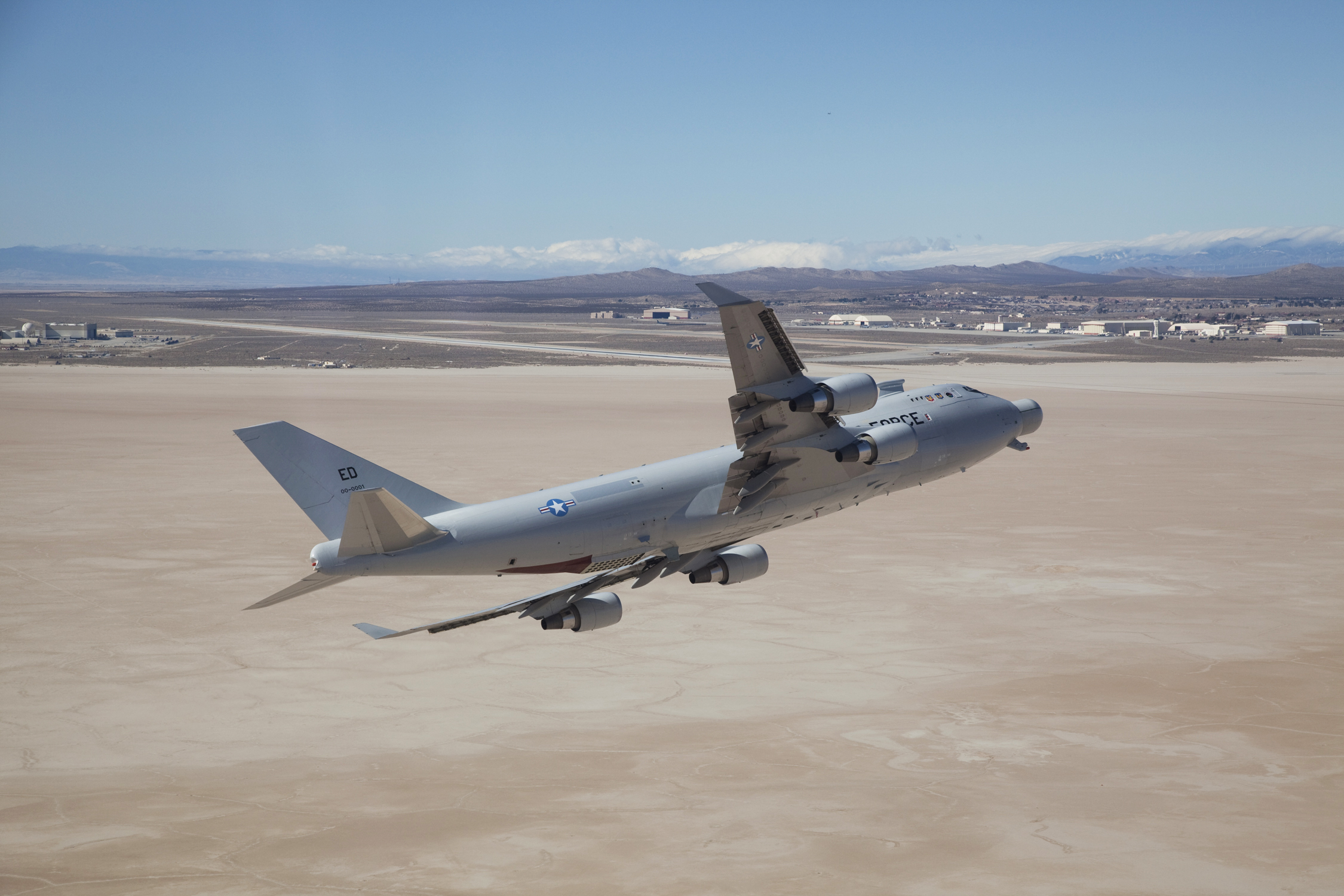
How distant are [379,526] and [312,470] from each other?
3.69 m

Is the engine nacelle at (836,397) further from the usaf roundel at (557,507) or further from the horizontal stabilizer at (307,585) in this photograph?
the horizontal stabilizer at (307,585)

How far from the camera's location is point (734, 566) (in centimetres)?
4009

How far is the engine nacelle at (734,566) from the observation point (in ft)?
132

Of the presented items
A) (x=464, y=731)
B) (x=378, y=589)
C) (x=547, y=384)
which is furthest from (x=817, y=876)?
(x=547, y=384)

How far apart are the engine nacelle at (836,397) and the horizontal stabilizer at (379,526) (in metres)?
11.8

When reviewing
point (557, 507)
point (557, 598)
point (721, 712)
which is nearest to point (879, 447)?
point (721, 712)

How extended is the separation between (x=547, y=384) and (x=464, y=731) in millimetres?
116220

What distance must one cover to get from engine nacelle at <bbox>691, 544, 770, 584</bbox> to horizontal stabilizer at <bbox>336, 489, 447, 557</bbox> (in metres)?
10.5

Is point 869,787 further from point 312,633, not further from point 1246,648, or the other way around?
point 312,633

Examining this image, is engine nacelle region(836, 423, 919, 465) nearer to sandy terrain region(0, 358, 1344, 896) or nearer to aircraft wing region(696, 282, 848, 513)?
aircraft wing region(696, 282, 848, 513)

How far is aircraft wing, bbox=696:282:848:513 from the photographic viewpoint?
3198cm

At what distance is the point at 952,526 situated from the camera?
2483 inches

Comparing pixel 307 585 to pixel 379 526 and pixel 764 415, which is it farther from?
pixel 764 415

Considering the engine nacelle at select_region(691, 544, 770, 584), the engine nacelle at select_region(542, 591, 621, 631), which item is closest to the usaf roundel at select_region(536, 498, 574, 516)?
the engine nacelle at select_region(542, 591, 621, 631)
